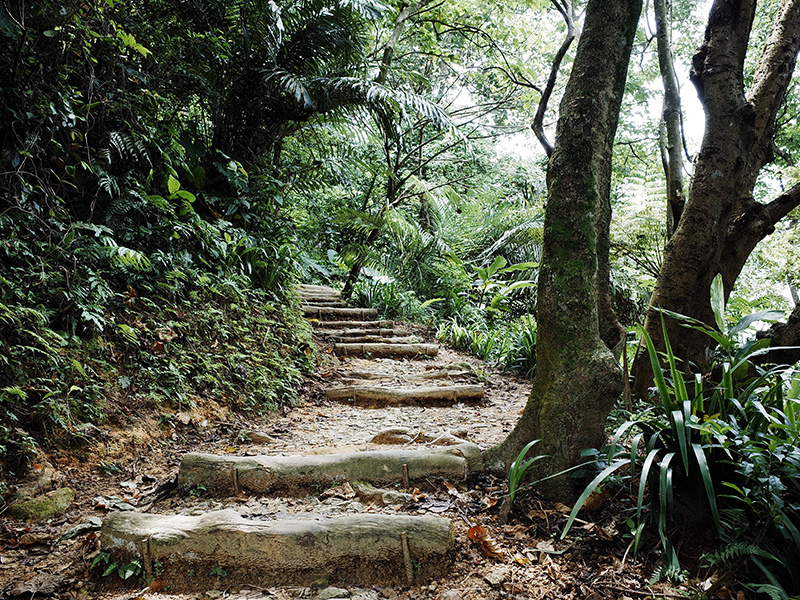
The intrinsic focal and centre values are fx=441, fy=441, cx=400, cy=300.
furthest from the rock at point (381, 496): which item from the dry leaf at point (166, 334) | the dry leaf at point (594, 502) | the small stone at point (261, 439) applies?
the dry leaf at point (166, 334)

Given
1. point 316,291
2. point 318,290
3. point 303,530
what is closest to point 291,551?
point 303,530

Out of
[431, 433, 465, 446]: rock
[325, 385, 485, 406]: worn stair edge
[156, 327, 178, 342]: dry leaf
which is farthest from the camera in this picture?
[325, 385, 485, 406]: worn stair edge

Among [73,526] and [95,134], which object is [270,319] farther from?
[73,526]

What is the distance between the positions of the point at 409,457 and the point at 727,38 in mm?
2984

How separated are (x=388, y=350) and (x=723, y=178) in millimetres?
3876

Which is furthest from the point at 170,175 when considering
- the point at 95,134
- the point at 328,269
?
the point at 328,269

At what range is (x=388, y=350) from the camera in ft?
18.1

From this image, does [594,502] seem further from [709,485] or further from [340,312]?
[340,312]

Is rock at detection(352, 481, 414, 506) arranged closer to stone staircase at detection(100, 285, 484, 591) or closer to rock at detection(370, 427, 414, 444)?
stone staircase at detection(100, 285, 484, 591)

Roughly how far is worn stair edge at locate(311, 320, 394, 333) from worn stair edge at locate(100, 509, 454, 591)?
162 inches

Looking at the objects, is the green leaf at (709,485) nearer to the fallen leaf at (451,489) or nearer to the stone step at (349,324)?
the fallen leaf at (451,489)

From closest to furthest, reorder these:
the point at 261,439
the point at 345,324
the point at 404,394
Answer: the point at 261,439
the point at 404,394
the point at 345,324

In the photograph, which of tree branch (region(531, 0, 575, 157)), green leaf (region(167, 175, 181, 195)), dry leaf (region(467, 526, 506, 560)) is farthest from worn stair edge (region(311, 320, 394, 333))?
dry leaf (region(467, 526, 506, 560))

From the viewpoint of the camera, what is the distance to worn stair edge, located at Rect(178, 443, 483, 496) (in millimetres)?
→ 2270
